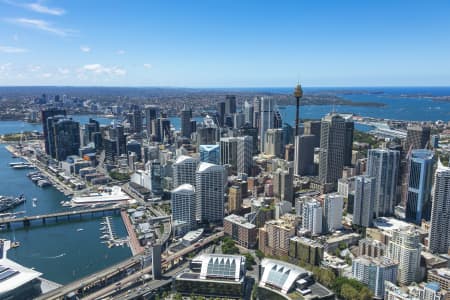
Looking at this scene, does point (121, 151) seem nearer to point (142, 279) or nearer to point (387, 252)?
point (142, 279)

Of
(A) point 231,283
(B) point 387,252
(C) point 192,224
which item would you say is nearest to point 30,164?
(C) point 192,224

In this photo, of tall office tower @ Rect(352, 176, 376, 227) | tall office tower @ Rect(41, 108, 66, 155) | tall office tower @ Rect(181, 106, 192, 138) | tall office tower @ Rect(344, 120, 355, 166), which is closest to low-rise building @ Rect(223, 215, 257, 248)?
tall office tower @ Rect(352, 176, 376, 227)

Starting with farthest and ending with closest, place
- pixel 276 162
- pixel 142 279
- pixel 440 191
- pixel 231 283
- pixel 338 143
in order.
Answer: pixel 276 162 → pixel 338 143 → pixel 440 191 → pixel 142 279 → pixel 231 283

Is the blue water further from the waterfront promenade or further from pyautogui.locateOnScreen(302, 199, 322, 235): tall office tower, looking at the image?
pyautogui.locateOnScreen(302, 199, 322, 235): tall office tower

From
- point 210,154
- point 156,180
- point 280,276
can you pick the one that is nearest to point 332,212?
point 280,276

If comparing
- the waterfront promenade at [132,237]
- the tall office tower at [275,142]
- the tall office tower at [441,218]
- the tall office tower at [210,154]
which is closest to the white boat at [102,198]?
the waterfront promenade at [132,237]
